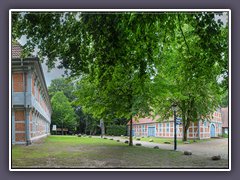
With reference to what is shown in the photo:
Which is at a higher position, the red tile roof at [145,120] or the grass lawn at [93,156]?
the red tile roof at [145,120]

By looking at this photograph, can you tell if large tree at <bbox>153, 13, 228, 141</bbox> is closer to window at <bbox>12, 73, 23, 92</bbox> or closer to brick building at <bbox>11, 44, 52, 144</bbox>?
brick building at <bbox>11, 44, 52, 144</bbox>

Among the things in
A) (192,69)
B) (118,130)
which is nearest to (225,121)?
(192,69)

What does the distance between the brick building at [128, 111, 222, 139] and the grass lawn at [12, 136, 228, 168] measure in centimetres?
24

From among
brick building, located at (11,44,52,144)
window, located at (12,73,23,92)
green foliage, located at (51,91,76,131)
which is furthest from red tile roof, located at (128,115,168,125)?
window, located at (12,73,23,92)

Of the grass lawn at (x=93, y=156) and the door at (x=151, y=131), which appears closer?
the grass lawn at (x=93, y=156)

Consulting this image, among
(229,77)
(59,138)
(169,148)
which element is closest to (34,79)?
(59,138)

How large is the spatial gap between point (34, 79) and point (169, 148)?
210 centimetres

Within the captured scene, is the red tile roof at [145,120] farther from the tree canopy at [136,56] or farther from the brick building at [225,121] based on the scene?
the brick building at [225,121]

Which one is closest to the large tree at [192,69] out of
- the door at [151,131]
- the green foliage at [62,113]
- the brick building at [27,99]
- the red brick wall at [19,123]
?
the door at [151,131]

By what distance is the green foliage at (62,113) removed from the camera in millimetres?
4906

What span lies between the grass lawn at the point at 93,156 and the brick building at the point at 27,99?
17 cm

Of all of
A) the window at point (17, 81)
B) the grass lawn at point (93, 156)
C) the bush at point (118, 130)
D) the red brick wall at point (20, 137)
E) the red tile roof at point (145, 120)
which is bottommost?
the grass lawn at point (93, 156)
